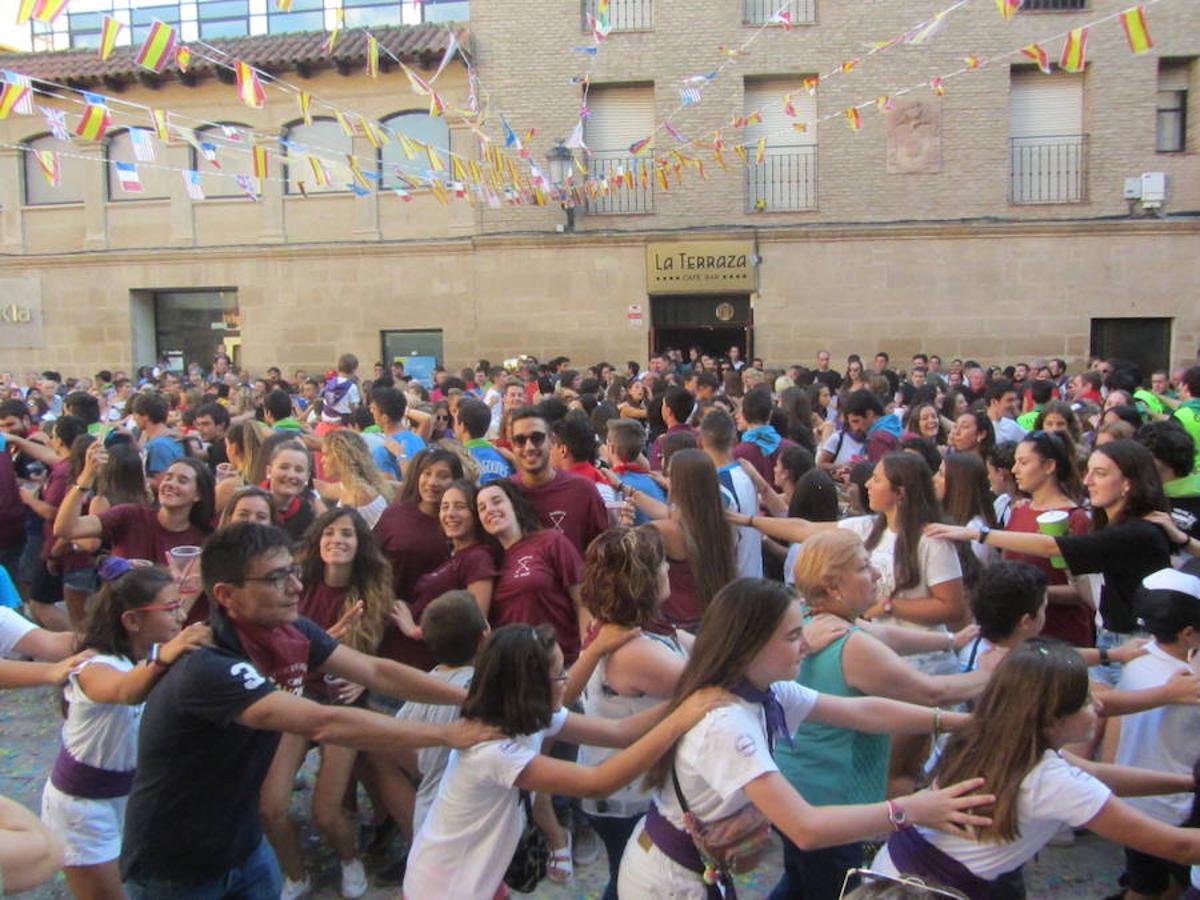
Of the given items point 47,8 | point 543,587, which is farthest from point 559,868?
point 47,8

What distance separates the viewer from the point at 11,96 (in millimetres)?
7855

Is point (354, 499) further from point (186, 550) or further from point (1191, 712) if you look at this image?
point (1191, 712)

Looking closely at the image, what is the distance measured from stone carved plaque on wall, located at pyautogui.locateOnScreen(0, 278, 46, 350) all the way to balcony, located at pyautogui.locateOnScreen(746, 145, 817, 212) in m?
13.8

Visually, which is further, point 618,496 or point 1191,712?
point 618,496

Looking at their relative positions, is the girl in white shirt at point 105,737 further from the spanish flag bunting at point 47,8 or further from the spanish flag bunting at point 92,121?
the spanish flag bunting at point 92,121

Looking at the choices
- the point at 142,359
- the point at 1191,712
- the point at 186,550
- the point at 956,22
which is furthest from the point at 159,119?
the point at 956,22

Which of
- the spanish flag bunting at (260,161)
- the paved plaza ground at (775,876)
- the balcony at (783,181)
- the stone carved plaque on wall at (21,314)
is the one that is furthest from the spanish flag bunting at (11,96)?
the stone carved plaque on wall at (21,314)

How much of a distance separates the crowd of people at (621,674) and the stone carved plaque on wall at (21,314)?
53.7 feet

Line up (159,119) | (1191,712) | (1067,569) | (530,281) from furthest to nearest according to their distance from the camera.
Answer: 1. (530,281)
2. (159,119)
3. (1067,569)
4. (1191,712)

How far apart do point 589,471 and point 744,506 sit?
0.86 meters

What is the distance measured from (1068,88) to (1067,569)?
1540 centimetres

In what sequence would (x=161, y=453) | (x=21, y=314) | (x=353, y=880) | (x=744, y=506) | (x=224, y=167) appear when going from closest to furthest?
(x=353, y=880)
(x=744, y=506)
(x=161, y=453)
(x=224, y=167)
(x=21, y=314)

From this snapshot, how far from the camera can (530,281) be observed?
1784 cm

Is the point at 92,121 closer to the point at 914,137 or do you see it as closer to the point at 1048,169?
the point at 914,137
